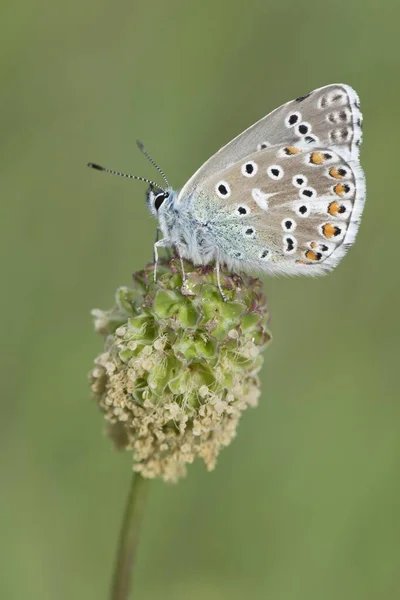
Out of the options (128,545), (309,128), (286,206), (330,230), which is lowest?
(128,545)

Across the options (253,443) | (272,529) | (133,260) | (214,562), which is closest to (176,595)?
(214,562)

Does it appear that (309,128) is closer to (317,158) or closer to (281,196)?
(317,158)

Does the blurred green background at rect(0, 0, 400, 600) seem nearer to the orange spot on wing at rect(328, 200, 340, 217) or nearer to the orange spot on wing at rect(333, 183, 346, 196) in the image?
the orange spot on wing at rect(328, 200, 340, 217)

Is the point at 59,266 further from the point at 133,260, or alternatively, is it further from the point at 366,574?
the point at 366,574

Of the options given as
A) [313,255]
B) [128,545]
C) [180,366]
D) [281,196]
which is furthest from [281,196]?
[128,545]

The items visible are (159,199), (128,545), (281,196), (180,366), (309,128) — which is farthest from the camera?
(159,199)

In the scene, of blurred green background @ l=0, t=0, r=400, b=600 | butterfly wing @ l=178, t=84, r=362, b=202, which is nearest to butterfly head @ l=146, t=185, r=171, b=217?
butterfly wing @ l=178, t=84, r=362, b=202

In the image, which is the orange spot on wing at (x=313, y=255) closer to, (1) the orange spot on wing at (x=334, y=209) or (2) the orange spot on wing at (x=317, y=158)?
(1) the orange spot on wing at (x=334, y=209)
